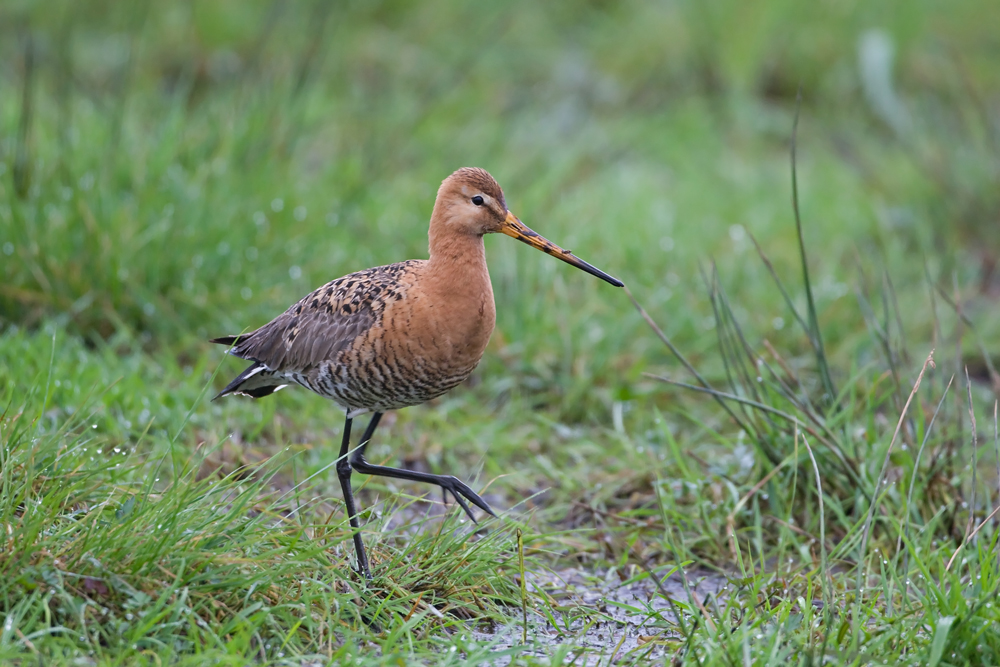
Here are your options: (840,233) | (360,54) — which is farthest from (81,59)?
(840,233)

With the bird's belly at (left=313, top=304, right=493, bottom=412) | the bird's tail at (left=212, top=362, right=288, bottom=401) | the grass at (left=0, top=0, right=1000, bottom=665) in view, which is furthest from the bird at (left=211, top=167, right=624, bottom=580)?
the grass at (left=0, top=0, right=1000, bottom=665)

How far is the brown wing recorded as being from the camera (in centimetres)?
382

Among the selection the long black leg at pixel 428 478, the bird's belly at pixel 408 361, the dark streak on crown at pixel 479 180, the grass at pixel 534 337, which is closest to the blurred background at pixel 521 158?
the grass at pixel 534 337

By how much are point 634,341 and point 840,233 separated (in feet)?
6.74

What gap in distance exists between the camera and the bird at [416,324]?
3.67 metres

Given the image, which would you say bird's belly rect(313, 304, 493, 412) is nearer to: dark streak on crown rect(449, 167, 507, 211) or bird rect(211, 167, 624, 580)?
bird rect(211, 167, 624, 580)

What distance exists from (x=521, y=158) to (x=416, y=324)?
161 inches

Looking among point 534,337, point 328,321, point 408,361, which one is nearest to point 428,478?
point 408,361

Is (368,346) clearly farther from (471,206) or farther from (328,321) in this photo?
(471,206)

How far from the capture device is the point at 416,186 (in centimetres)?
671

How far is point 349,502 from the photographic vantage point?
3.86 m

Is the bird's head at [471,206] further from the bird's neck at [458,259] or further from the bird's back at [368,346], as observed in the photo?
the bird's back at [368,346]

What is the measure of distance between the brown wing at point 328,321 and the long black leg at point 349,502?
319 mm

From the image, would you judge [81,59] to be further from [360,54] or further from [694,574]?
[694,574]
